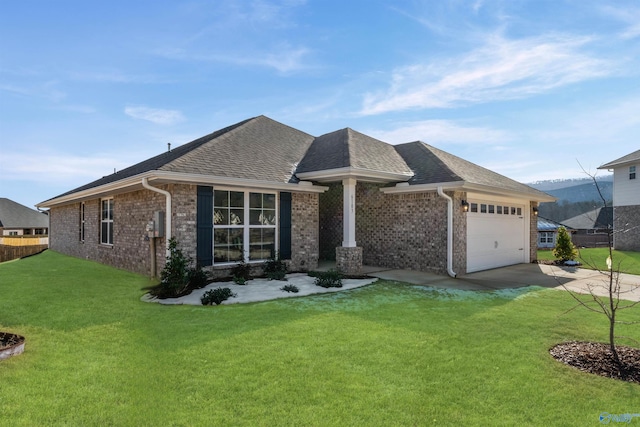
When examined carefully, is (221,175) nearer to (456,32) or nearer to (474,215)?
(456,32)

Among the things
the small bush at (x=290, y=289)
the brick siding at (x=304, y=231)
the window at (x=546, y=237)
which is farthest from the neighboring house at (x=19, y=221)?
the window at (x=546, y=237)

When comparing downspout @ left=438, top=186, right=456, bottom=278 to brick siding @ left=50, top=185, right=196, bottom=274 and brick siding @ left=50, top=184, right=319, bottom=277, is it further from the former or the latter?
brick siding @ left=50, top=185, right=196, bottom=274

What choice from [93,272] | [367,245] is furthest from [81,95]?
[367,245]

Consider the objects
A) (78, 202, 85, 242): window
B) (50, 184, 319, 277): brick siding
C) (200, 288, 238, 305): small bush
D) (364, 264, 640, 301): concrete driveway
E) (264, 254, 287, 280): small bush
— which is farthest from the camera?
(78, 202, 85, 242): window

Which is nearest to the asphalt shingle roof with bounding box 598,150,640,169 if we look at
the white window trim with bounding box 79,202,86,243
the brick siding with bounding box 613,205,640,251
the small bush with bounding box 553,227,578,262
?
the brick siding with bounding box 613,205,640,251

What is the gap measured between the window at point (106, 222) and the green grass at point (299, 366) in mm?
6239

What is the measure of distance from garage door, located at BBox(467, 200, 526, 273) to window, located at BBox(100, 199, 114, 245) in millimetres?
12514

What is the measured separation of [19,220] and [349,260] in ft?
145

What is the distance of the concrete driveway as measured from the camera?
929cm

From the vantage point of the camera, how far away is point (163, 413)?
122 inches

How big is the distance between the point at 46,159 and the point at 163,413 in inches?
679

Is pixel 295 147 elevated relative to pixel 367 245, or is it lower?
elevated

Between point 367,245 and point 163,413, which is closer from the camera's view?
point 163,413

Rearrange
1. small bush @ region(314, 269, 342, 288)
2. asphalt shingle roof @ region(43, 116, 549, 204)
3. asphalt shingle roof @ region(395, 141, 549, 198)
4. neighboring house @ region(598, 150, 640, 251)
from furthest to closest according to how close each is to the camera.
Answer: neighboring house @ region(598, 150, 640, 251) → asphalt shingle roof @ region(395, 141, 549, 198) → asphalt shingle roof @ region(43, 116, 549, 204) → small bush @ region(314, 269, 342, 288)
